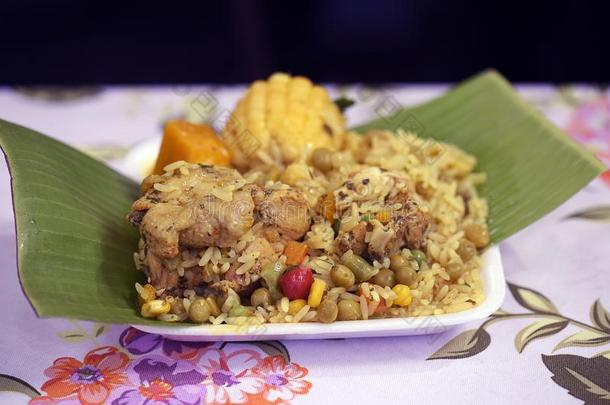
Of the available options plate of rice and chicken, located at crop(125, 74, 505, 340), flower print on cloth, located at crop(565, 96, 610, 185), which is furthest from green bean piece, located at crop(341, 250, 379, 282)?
flower print on cloth, located at crop(565, 96, 610, 185)

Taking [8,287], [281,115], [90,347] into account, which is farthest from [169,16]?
[90,347]

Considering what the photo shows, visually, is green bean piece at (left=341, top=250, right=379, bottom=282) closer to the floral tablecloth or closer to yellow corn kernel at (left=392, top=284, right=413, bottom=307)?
yellow corn kernel at (left=392, top=284, right=413, bottom=307)

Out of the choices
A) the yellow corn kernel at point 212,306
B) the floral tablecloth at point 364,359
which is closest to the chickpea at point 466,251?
the floral tablecloth at point 364,359

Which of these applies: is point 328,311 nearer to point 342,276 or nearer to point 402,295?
point 342,276

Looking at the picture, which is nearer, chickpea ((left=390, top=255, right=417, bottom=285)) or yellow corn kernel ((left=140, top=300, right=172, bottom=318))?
yellow corn kernel ((left=140, top=300, right=172, bottom=318))

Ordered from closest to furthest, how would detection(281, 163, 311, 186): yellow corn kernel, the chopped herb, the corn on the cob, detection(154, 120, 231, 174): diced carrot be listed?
1. detection(281, 163, 311, 186): yellow corn kernel
2. detection(154, 120, 231, 174): diced carrot
3. the corn on the cob
4. the chopped herb

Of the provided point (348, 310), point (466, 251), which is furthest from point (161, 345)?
point (466, 251)

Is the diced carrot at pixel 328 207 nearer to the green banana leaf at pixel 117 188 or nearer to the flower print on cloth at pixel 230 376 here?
the flower print on cloth at pixel 230 376
